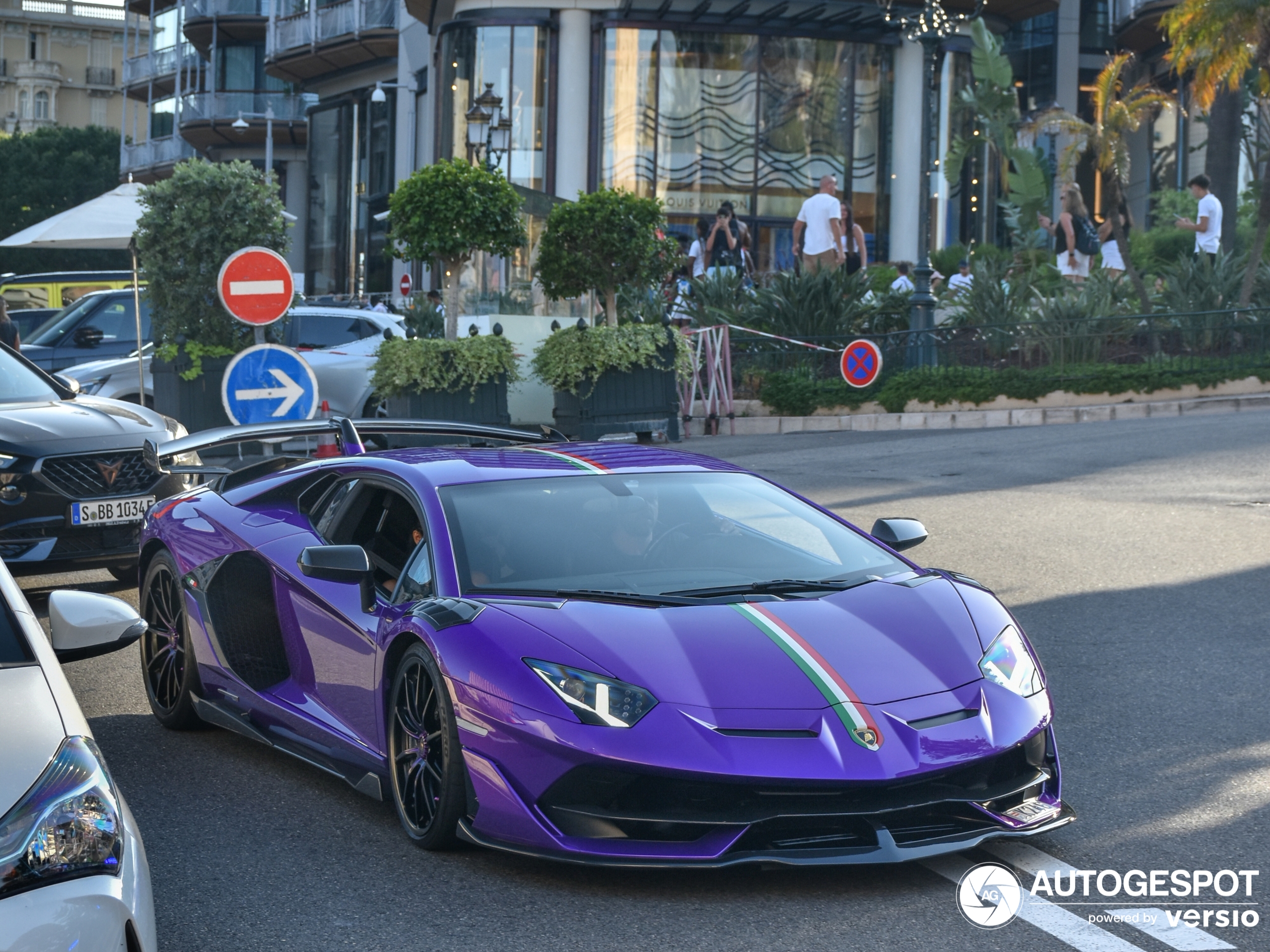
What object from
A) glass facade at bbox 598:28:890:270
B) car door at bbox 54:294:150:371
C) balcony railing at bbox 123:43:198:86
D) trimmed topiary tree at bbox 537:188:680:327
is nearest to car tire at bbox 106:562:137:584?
trimmed topiary tree at bbox 537:188:680:327

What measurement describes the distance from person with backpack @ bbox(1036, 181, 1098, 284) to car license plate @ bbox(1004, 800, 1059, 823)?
22.0m

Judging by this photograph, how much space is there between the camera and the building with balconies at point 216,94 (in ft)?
216

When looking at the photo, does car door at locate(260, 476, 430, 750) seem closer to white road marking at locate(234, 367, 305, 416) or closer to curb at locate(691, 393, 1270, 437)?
white road marking at locate(234, 367, 305, 416)

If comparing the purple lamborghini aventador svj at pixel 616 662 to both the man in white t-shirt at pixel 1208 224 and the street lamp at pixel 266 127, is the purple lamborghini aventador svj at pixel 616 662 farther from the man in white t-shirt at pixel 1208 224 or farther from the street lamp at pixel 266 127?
the street lamp at pixel 266 127

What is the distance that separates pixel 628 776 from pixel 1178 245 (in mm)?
29792

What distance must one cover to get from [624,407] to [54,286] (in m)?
16.6

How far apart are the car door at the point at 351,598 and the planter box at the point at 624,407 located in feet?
41.3

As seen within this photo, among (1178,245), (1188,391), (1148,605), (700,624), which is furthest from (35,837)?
(1178,245)

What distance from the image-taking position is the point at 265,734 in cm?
614

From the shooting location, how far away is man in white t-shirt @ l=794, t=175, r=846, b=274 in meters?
25.0

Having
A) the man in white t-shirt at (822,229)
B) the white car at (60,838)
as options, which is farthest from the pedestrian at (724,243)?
the white car at (60,838)

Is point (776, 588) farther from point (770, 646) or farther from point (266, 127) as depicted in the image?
point (266, 127)

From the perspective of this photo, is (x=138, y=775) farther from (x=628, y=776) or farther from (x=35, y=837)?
(x=35, y=837)

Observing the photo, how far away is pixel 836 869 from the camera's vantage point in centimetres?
484
